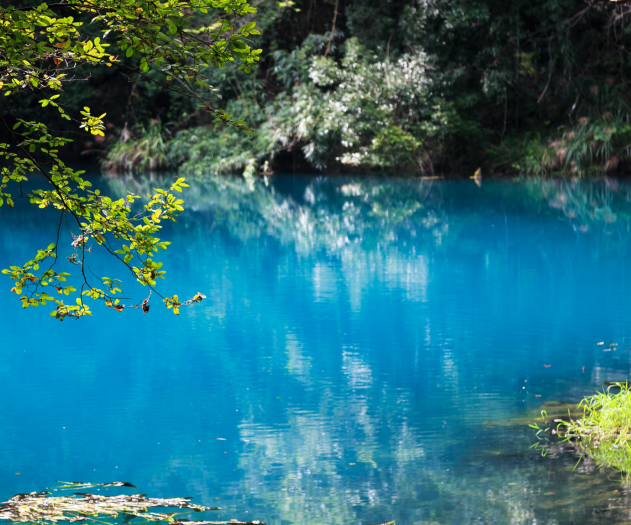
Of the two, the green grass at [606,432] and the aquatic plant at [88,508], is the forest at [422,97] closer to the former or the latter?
the green grass at [606,432]

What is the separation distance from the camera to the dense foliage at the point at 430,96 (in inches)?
670

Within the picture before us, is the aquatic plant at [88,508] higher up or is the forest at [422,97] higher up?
the forest at [422,97]

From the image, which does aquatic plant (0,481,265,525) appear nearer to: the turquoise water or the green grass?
the turquoise water

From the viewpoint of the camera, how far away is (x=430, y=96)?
17531 mm

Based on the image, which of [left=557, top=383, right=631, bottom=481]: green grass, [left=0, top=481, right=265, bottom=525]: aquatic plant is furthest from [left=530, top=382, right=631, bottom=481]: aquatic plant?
[left=0, top=481, right=265, bottom=525]: aquatic plant

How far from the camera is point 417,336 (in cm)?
577

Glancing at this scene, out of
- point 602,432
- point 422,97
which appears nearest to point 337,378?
point 602,432

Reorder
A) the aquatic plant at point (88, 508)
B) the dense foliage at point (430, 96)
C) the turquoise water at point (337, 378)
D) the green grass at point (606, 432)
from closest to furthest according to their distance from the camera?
1. the aquatic plant at point (88, 508)
2. the turquoise water at point (337, 378)
3. the green grass at point (606, 432)
4. the dense foliage at point (430, 96)

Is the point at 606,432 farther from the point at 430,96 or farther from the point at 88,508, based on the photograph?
the point at 430,96

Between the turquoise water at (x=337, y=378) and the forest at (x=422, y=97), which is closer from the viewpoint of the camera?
the turquoise water at (x=337, y=378)

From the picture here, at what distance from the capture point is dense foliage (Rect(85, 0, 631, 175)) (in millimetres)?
17016

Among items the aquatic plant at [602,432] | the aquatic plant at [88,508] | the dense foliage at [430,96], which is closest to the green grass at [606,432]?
the aquatic plant at [602,432]

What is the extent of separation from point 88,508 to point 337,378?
2.11 m

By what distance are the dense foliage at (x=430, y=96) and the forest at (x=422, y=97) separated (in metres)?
0.03
